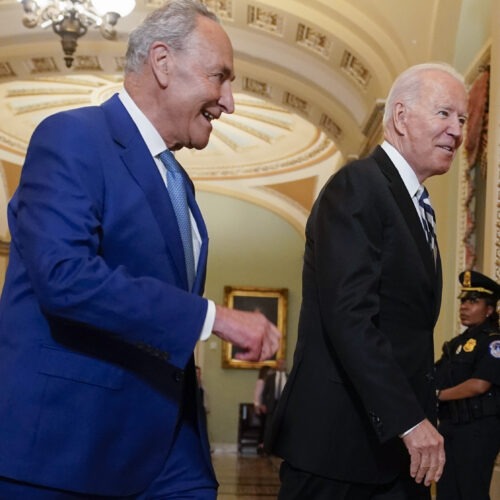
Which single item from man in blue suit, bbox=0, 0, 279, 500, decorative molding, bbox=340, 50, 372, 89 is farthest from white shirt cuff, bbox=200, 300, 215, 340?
decorative molding, bbox=340, 50, 372, 89

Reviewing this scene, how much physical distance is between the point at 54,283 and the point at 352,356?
982mm

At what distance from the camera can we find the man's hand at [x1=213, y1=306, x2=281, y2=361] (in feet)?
5.88

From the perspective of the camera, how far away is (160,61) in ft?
7.07

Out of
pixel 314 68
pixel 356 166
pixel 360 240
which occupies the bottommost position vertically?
pixel 360 240

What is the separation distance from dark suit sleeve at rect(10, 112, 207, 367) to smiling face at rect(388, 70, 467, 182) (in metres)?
1.14

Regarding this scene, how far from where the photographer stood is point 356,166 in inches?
110

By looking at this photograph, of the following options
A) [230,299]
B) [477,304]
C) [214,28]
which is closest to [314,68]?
[477,304]

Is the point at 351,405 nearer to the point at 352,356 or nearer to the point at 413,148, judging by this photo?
the point at 352,356

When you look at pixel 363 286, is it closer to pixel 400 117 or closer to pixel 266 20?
pixel 400 117

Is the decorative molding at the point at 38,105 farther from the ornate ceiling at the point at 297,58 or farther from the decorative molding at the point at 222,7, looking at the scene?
the decorative molding at the point at 222,7

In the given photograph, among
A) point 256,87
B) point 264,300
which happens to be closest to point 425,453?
point 256,87

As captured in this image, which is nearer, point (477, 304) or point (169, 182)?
point (169, 182)

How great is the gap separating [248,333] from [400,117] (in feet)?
4.45

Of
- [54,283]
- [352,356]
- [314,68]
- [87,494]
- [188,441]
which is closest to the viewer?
[54,283]
